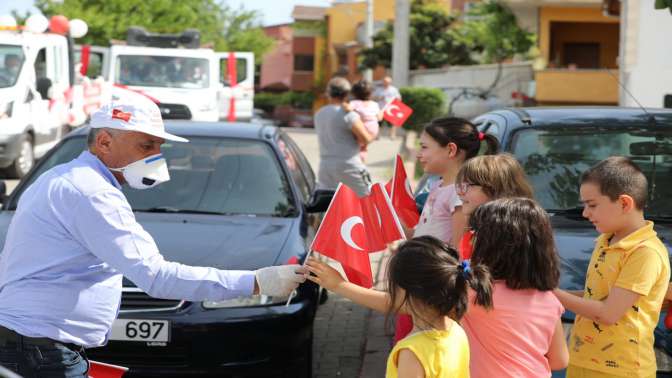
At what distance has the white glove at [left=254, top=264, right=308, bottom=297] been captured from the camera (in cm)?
360

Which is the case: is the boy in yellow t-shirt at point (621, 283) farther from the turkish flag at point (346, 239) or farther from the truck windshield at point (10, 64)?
the truck windshield at point (10, 64)

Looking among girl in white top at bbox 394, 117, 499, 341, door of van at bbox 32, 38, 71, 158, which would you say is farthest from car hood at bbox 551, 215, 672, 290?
door of van at bbox 32, 38, 71, 158

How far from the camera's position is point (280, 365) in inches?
220

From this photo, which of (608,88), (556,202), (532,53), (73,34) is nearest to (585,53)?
(532,53)

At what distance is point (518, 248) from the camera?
3498 mm

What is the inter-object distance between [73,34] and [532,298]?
17.4m

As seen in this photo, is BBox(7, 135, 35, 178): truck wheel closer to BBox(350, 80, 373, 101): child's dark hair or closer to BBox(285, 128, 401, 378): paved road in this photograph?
BBox(350, 80, 373, 101): child's dark hair

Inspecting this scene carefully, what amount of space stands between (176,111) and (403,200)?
1688cm

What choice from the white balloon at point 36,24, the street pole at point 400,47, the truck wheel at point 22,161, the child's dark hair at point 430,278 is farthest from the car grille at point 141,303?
the street pole at point 400,47

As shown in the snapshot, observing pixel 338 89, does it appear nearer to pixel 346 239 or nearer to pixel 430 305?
pixel 346 239

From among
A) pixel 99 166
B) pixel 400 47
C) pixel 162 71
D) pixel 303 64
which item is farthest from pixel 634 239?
pixel 303 64

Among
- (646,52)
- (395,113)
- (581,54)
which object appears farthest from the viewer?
(581,54)

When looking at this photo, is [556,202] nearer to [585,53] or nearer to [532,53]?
[532,53]

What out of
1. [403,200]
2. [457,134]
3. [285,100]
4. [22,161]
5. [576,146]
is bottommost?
[285,100]
